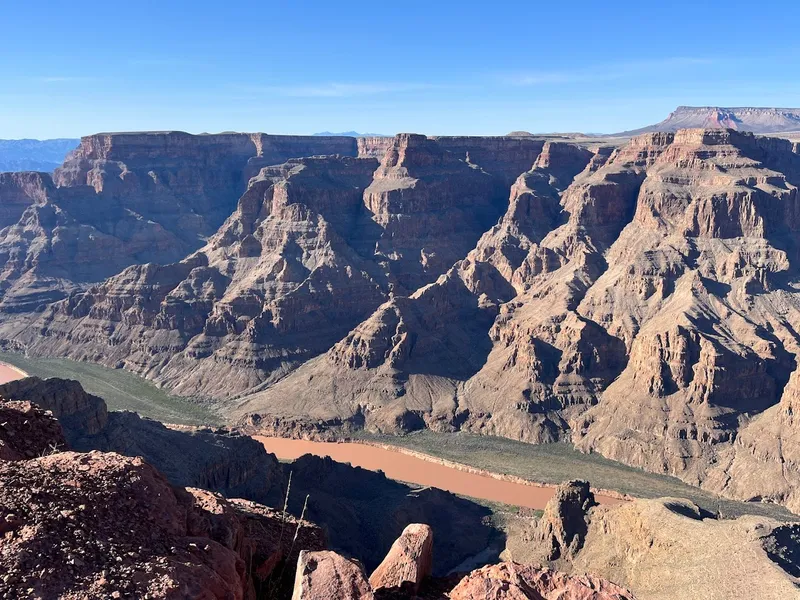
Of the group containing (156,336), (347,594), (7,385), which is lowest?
(156,336)

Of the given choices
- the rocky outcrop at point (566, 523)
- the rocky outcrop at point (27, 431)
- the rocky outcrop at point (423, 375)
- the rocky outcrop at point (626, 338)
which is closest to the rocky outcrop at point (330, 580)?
the rocky outcrop at point (27, 431)

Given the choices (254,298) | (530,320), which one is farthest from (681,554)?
(254,298)

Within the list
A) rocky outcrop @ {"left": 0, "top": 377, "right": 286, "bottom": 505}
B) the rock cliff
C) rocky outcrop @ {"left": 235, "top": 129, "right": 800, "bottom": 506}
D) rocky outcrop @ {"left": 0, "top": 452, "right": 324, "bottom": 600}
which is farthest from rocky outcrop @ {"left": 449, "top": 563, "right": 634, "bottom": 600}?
rocky outcrop @ {"left": 235, "top": 129, "right": 800, "bottom": 506}

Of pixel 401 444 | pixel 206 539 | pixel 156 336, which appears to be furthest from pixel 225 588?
pixel 156 336

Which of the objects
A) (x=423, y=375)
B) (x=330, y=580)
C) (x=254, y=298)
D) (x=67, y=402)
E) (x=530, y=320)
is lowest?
(x=423, y=375)

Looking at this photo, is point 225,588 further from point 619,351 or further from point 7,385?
point 619,351

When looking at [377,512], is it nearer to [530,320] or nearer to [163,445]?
[163,445]

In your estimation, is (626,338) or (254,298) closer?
(626,338)
